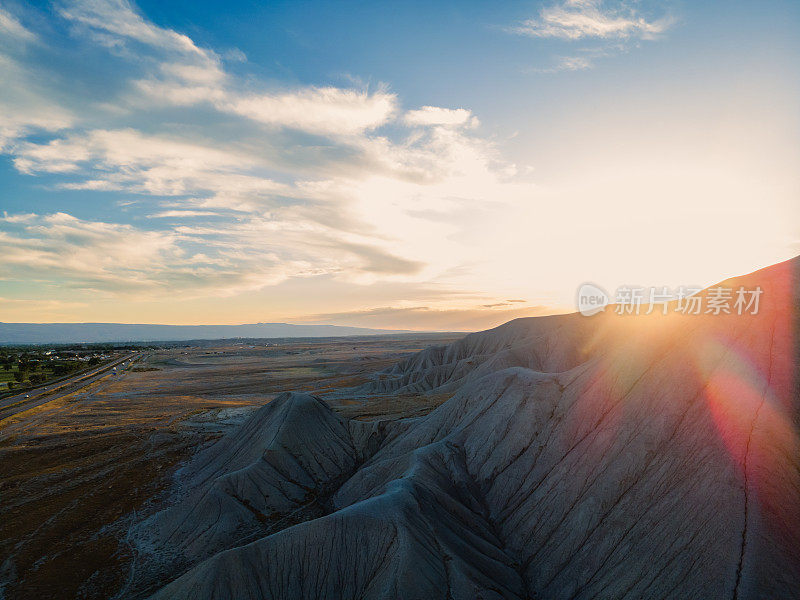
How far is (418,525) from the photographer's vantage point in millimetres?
14367

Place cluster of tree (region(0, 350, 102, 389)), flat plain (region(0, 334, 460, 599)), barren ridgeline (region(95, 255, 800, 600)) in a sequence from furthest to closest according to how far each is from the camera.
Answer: cluster of tree (region(0, 350, 102, 389))
flat plain (region(0, 334, 460, 599))
barren ridgeline (region(95, 255, 800, 600))

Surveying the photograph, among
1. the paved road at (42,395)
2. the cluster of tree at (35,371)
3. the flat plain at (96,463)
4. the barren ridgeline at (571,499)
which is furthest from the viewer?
the cluster of tree at (35,371)

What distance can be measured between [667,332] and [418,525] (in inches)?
628

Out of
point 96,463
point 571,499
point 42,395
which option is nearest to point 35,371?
point 42,395

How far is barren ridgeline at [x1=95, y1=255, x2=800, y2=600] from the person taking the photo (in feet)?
40.3

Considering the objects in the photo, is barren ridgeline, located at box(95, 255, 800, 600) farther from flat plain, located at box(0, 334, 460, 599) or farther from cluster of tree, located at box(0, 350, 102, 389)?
cluster of tree, located at box(0, 350, 102, 389)

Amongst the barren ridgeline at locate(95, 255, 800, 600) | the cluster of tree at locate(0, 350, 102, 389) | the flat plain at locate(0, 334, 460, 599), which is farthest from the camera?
the cluster of tree at locate(0, 350, 102, 389)

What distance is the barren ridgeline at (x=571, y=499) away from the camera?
12.3 m

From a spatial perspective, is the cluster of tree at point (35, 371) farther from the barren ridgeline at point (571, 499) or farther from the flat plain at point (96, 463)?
the barren ridgeline at point (571, 499)

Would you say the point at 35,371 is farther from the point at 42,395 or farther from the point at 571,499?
the point at 571,499

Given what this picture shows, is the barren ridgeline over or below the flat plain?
over

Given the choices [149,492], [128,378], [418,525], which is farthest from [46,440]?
[128,378]

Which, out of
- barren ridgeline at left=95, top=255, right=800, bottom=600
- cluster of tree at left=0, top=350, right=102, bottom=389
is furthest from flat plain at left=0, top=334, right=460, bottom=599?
cluster of tree at left=0, top=350, right=102, bottom=389

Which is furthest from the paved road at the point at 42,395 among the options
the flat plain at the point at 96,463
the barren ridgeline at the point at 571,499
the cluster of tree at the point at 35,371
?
the barren ridgeline at the point at 571,499
